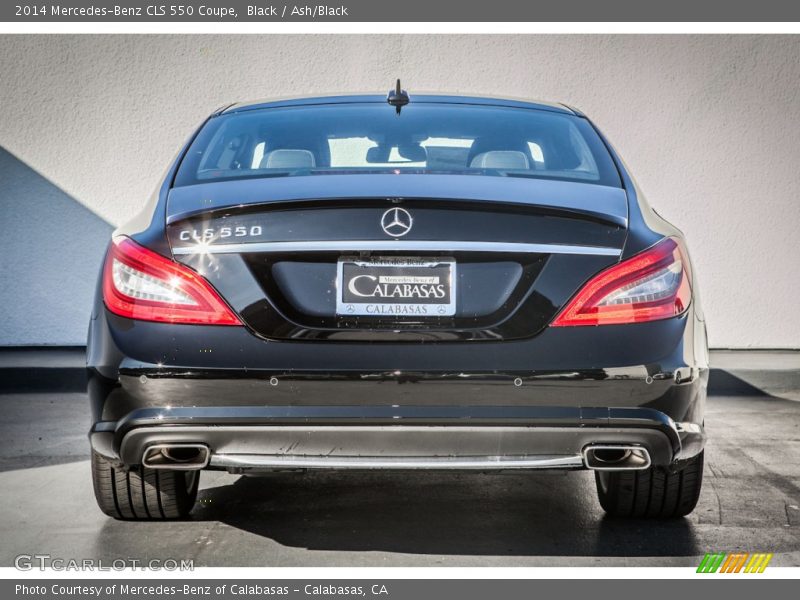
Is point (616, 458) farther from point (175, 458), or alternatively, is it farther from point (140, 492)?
point (140, 492)

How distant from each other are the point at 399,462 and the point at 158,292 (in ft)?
2.93

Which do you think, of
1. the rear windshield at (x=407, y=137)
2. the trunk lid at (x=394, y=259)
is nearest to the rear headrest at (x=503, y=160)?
the rear windshield at (x=407, y=137)

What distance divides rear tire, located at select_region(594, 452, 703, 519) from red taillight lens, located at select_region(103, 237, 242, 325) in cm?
170

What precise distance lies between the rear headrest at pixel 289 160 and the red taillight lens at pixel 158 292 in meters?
0.75

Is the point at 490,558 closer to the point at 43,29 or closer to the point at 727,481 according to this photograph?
the point at 727,481

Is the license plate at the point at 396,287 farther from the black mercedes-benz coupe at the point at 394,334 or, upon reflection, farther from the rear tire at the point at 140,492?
the rear tire at the point at 140,492

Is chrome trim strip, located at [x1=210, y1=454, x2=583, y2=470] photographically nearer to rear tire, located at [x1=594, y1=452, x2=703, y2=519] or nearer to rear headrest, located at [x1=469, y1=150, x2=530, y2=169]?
rear tire, located at [x1=594, y1=452, x2=703, y2=519]

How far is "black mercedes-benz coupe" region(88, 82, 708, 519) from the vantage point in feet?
11.3

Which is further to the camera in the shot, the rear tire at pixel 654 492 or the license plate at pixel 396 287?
the rear tire at pixel 654 492

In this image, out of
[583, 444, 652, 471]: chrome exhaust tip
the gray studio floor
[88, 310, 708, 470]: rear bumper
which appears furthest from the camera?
the gray studio floor

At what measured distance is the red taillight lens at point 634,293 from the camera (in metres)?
3.48

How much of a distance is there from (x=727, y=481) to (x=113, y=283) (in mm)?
3056
